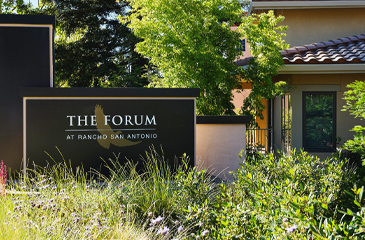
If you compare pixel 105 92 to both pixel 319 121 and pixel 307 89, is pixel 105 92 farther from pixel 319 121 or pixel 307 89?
pixel 319 121

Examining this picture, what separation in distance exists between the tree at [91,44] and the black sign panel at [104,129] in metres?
12.7

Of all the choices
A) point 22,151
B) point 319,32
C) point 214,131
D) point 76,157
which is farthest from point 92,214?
point 319,32

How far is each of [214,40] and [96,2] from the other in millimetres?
14590

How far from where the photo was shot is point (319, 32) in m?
11.3

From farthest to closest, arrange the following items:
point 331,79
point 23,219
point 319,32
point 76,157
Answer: point 319,32 < point 331,79 < point 76,157 < point 23,219

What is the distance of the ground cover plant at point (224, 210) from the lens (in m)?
2.63

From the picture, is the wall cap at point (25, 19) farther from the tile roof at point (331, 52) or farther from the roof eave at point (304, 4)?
the roof eave at point (304, 4)

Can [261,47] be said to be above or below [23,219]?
above

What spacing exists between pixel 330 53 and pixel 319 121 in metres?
2.03

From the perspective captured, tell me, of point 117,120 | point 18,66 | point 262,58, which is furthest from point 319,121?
point 18,66

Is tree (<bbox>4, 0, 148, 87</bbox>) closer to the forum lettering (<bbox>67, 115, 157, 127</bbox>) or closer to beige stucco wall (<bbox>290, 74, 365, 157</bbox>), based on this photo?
beige stucco wall (<bbox>290, 74, 365, 157</bbox>)

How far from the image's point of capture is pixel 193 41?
26.5 ft

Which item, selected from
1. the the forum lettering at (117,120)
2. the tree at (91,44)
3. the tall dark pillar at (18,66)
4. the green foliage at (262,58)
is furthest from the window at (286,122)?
the tree at (91,44)

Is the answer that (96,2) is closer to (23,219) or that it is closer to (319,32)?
(319,32)
